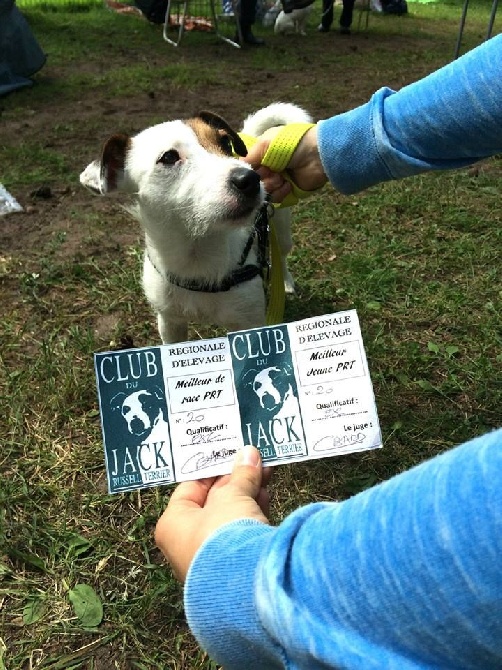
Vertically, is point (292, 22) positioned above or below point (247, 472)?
above

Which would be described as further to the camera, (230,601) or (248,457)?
Result: (248,457)

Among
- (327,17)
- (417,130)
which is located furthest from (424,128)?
(327,17)

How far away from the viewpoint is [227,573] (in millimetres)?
792

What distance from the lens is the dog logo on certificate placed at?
1336 millimetres

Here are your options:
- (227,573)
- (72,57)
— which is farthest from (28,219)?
(72,57)

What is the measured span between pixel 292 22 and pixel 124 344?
34.4 ft

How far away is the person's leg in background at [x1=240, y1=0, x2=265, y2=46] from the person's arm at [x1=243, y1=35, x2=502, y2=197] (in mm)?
9324

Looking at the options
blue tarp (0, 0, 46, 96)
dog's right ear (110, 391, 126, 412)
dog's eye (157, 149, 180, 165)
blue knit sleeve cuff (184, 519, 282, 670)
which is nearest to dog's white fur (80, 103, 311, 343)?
dog's eye (157, 149, 180, 165)

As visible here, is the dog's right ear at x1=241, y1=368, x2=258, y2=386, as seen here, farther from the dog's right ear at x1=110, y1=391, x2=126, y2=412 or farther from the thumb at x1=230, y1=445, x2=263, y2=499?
the dog's right ear at x1=110, y1=391, x2=126, y2=412

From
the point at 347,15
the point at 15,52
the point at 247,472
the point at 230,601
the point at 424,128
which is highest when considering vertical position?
the point at 347,15

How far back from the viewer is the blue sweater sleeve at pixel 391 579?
585 mm

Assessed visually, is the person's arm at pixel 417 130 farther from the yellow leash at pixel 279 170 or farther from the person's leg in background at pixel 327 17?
the person's leg in background at pixel 327 17

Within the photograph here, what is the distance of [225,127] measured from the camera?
247 cm
